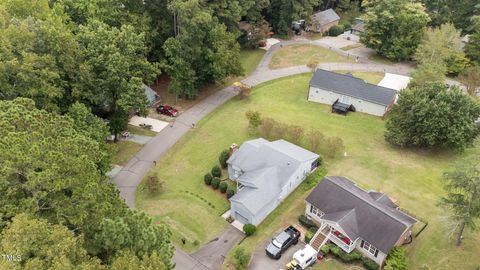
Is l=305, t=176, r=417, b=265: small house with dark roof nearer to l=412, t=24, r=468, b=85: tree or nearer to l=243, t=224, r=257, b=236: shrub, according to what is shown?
l=243, t=224, r=257, b=236: shrub

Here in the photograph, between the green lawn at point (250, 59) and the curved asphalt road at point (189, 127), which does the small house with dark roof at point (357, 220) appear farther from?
the green lawn at point (250, 59)

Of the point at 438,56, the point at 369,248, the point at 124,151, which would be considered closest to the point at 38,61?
the point at 124,151

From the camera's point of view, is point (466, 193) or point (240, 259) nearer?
point (466, 193)

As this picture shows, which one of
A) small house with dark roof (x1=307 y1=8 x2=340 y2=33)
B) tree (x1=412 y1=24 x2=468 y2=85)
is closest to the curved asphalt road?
small house with dark roof (x1=307 y1=8 x2=340 y2=33)

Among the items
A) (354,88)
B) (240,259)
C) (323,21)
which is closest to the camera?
(240,259)

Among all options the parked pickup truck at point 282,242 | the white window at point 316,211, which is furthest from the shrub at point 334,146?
the parked pickup truck at point 282,242

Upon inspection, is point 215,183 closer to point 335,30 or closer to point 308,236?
point 308,236
